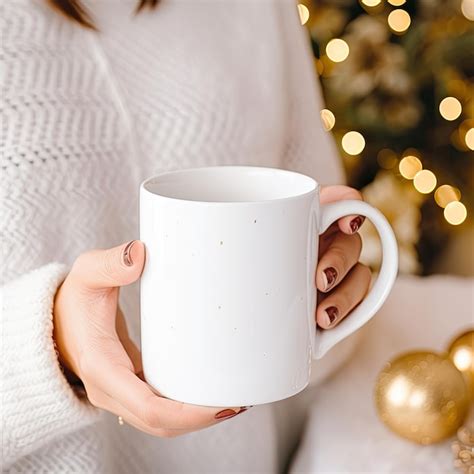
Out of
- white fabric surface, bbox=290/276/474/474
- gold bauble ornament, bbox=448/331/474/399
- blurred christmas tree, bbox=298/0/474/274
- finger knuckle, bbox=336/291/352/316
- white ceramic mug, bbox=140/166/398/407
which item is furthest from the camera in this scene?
blurred christmas tree, bbox=298/0/474/274

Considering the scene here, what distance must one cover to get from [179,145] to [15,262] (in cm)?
20

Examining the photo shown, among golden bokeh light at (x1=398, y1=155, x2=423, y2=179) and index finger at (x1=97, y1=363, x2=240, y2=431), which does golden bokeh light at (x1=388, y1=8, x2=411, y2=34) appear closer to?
golden bokeh light at (x1=398, y1=155, x2=423, y2=179)

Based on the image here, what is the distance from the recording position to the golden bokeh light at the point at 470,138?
1.83m

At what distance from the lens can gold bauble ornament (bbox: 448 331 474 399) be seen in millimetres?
867

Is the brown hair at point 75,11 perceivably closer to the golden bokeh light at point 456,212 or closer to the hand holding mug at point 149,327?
the hand holding mug at point 149,327

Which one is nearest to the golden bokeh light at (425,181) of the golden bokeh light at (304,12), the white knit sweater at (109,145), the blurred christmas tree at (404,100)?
the blurred christmas tree at (404,100)

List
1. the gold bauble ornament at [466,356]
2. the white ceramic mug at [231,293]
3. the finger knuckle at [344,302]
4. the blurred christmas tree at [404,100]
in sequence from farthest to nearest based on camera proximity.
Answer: the blurred christmas tree at [404,100] → the gold bauble ornament at [466,356] → the finger knuckle at [344,302] → the white ceramic mug at [231,293]

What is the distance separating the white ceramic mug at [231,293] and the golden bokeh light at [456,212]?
1.37 metres

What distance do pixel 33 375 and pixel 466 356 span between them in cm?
47

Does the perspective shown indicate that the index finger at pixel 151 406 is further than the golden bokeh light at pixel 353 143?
No

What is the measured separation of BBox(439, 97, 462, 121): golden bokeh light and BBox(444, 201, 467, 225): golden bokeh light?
0.64 ft

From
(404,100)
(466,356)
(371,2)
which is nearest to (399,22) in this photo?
(371,2)

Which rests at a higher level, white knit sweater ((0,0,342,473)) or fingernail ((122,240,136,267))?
fingernail ((122,240,136,267))

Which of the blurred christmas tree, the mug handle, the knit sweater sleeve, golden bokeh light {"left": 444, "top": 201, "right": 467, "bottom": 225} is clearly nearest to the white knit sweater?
the knit sweater sleeve
